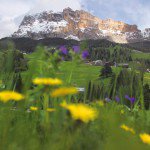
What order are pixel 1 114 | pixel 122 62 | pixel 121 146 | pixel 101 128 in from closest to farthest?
pixel 121 146 → pixel 1 114 → pixel 101 128 → pixel 122 62

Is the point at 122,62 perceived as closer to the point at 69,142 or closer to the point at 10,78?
the point at 10,78

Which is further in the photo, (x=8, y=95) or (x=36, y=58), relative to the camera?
(x=36, y=58)

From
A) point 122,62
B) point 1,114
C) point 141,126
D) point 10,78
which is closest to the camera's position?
point 1,114

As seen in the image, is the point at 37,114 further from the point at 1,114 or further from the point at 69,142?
the point at 69,142

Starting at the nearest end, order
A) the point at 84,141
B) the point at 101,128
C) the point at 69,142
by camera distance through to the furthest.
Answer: the point at 69,142 → the point at 84,141 → the point at 101,128

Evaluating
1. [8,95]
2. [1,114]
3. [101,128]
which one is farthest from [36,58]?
[8,95]

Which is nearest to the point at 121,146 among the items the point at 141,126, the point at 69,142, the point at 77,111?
the point at 77,111

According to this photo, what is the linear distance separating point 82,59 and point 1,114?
1.14m

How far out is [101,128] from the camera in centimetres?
328

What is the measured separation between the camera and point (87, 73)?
14.4 feet

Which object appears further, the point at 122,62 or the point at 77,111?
the point at 122,62

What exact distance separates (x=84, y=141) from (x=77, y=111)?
0.55 meters

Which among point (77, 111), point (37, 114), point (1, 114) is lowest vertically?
point (37, 114)

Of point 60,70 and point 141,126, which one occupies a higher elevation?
point 60,70
